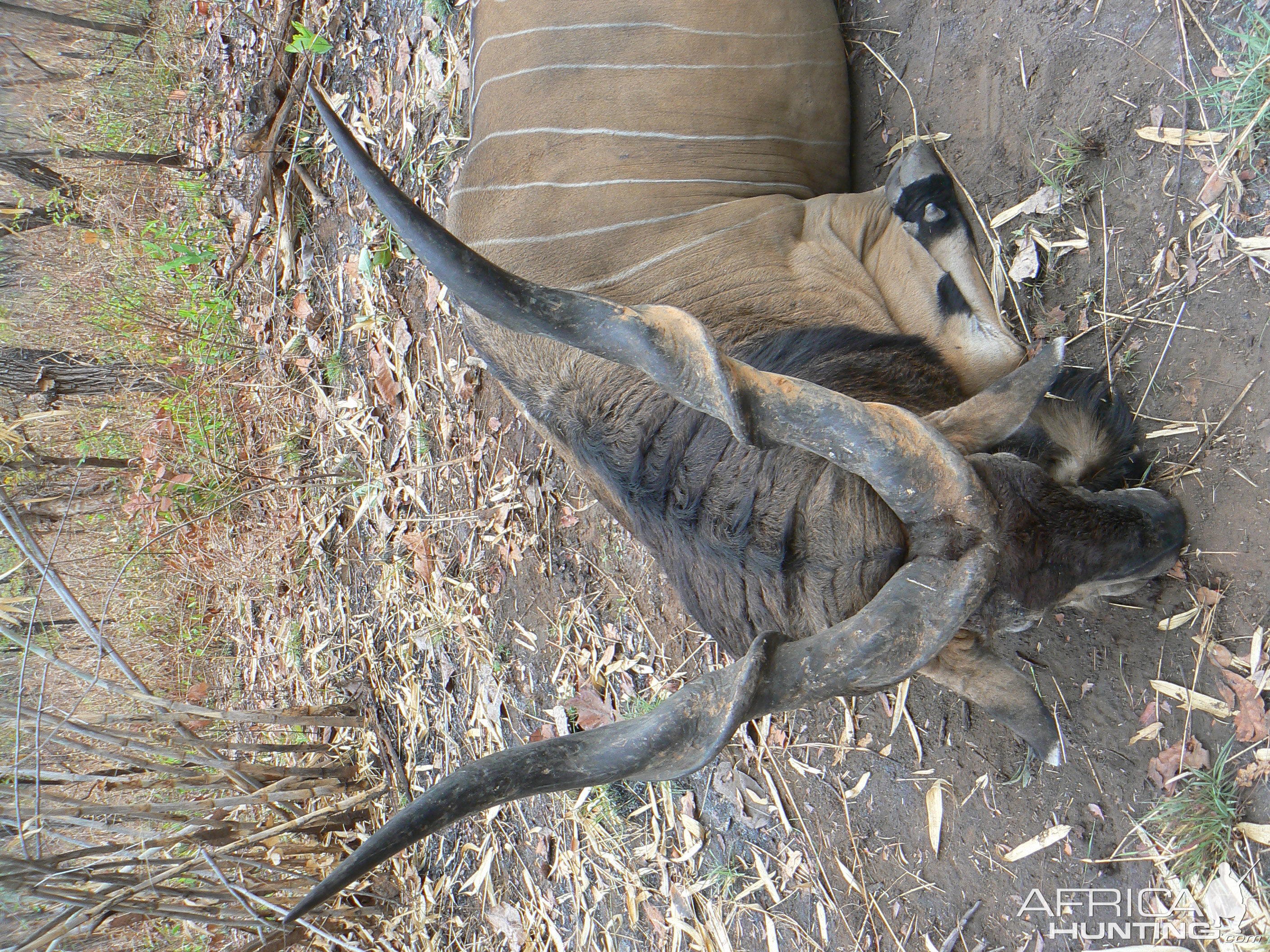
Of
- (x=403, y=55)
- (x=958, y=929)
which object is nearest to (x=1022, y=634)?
(x=958, y=929)

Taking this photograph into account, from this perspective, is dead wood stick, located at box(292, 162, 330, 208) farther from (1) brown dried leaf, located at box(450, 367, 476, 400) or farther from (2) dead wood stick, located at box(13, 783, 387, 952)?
(2) dead wood stick, located at box(13, 783, 387, 952)

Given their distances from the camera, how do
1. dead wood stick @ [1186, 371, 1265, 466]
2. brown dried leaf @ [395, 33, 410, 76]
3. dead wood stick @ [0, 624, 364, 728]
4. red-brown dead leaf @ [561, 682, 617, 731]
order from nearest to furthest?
dead wood stick @ [1186, 371, 1265, 466] → dead wood stick @ [0, 624, 364, 728] → red-brown dead leaf @ [561, 682, 617, 731] → brown dried leaf @ [395, 33, 410, 76]

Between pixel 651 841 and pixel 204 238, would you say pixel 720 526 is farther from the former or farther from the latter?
pixel 204 238

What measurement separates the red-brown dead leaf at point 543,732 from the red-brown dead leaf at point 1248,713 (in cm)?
269

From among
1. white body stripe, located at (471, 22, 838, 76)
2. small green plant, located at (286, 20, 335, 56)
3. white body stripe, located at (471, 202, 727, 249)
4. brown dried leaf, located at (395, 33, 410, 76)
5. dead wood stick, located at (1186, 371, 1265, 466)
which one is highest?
small green plant, located at (286, 20, 335, 56)

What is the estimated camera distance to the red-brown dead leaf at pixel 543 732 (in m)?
4.26

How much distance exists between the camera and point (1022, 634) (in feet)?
10.1

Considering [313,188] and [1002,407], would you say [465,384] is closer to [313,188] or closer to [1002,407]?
[313,188]

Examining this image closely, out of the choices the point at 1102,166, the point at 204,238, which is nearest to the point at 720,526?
the point at 1102,166

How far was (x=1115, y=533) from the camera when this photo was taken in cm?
250

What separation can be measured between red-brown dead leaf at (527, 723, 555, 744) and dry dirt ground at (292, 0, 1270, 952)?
→ 303 mm

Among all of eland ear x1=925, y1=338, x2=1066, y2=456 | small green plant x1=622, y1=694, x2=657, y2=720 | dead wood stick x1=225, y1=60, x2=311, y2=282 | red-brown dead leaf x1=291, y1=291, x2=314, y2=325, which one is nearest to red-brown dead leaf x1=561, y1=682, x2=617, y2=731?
small green plant x1=622, y1=694, x2=657, y2=720

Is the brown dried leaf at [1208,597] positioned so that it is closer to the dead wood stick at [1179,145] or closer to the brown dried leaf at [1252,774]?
the brown dried leaf at [1252,774]

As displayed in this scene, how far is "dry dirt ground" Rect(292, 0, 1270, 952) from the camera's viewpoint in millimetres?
2686
